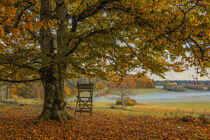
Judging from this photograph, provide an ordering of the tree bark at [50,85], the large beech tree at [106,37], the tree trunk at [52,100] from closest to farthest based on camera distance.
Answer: the large beech tree at [106,37] < the tree bark at [50,85] < the tree trunk at [52,100]

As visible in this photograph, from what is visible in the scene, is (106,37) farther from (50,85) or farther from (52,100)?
(52,100)

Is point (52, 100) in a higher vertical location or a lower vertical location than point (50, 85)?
lower

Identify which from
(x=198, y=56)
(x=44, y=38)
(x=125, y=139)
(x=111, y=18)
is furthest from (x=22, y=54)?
(x=198, y=56)

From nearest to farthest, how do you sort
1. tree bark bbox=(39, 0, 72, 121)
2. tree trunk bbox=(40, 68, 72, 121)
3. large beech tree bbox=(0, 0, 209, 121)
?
large beech tree bbox=(0, 0, 209, 121) < tree bark bbox=(39, 0, 72, 121) < tree trunk bbox=(40, 68, 72, 121)

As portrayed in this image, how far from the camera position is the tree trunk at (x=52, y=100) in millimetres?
7609

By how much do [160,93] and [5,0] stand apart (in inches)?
1866

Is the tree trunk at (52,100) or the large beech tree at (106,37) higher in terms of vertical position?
the large beech tree at (106,37)

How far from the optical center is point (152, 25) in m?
6.01

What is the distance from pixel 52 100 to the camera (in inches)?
305

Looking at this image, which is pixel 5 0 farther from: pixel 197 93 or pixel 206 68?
pixel 197 93

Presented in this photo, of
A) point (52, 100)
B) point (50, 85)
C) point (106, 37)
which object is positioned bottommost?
point (52, 100)

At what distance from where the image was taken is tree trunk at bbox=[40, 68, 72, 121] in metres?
7.61

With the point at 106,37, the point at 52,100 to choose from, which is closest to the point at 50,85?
the point at 52,100

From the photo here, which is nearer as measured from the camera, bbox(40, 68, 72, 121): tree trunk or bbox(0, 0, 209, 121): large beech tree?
bbox(0, 0, 209, 121): large beech tree
